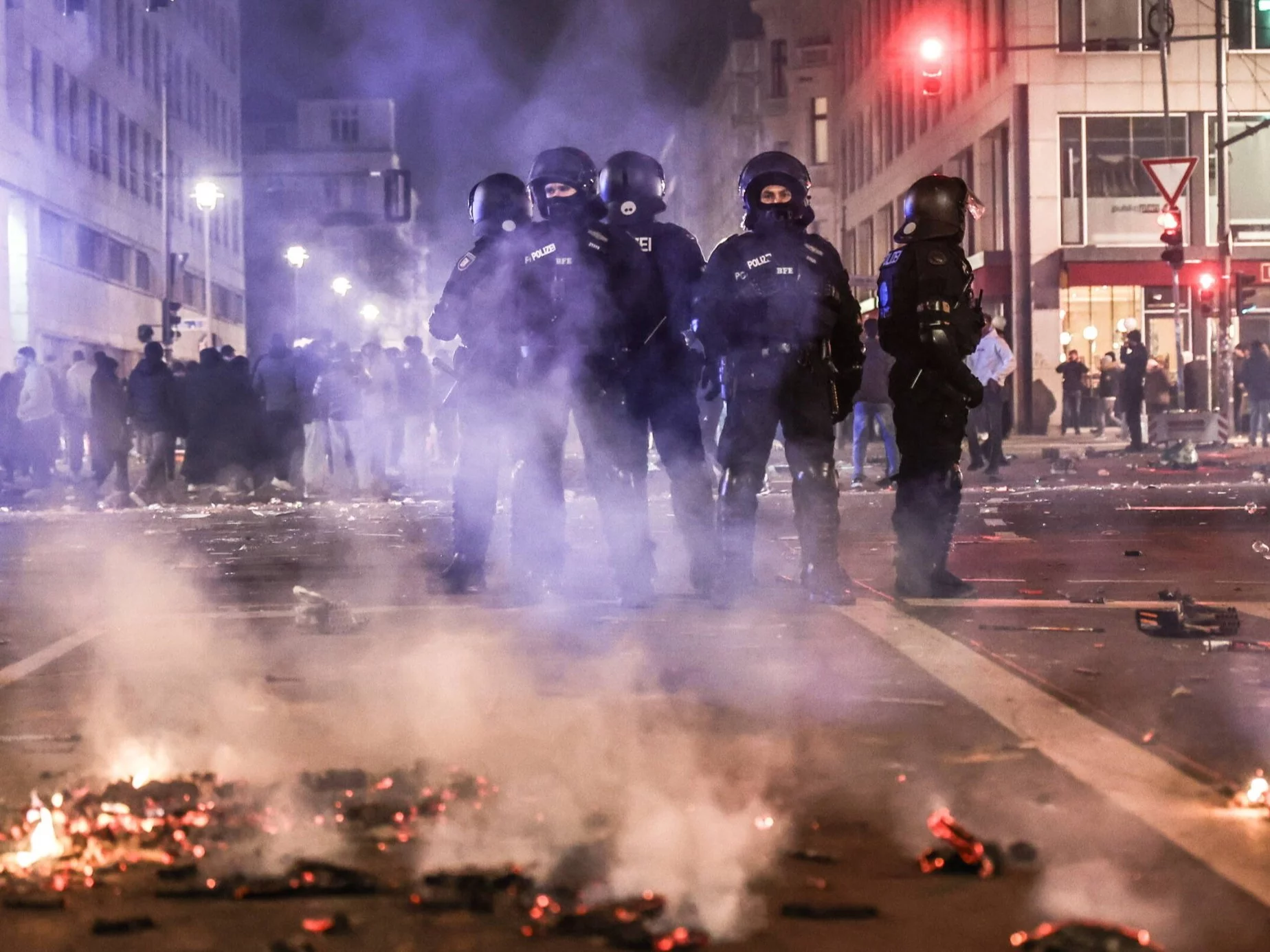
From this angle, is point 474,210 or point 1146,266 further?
point 1146,266

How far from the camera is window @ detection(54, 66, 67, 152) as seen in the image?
41.6 metres

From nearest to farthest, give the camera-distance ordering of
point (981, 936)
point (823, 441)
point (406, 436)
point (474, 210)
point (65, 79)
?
point (981, 936)
point (823, 441)
point (474, 210)
point (406, 436)
point (65, 79)

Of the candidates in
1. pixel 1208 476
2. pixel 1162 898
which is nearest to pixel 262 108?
pixel 1208 476

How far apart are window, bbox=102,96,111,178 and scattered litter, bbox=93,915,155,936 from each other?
45476 millimetres

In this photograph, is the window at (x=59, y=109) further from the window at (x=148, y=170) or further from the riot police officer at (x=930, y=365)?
the riot police officer at (x=930, y=365)

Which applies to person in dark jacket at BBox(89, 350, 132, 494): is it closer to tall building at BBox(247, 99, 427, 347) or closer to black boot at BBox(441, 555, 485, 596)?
black boot at BBox(441, 555, 485, 596)

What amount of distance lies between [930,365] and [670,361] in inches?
45.0

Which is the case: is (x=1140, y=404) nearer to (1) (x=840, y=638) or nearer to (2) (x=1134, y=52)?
(2) (x=1134, y=52)

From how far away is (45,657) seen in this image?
691cm

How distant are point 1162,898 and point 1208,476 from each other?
17.1 metres

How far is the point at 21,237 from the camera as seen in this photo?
3844cm

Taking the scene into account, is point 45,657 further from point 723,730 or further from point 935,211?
point 935,211

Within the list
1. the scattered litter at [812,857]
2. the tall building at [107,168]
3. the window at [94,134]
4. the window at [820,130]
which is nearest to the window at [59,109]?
the tall building at [107,168]

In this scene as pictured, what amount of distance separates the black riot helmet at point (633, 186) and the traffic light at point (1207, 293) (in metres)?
22.7
